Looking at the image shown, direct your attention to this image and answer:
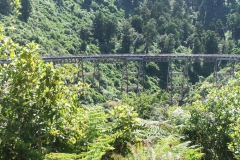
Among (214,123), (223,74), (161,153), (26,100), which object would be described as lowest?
(223,74)

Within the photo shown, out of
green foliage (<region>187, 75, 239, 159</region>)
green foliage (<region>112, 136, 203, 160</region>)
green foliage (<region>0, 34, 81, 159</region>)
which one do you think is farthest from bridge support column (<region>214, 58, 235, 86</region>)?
green foliage (<region>0, 34, 81, 159</region>)

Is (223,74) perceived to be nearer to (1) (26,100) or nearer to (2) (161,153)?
(2) (161,153)

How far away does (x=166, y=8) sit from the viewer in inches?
3418

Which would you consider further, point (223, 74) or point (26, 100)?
point (223, 74)

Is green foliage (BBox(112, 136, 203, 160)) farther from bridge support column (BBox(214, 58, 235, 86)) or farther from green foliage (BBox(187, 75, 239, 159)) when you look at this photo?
bridge support column (BBox(214, 58, 235, 86))

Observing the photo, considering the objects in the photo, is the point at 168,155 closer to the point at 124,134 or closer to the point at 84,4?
the point at 124,134

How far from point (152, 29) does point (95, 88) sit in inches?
956

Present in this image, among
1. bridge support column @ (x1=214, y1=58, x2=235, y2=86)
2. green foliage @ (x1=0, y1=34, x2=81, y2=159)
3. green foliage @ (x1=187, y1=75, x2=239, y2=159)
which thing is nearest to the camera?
green foliage @ (x1=0, y1=34, x2=81, y2=159)

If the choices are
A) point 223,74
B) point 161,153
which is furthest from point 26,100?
point 223,74

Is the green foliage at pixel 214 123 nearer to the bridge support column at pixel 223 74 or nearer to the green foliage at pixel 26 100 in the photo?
the green foliage at pixel 26 100

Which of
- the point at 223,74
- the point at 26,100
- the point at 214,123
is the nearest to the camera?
the point at 26,100

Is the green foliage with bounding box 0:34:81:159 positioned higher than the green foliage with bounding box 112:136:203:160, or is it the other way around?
the green foliage with bounding box 0:34:81:159

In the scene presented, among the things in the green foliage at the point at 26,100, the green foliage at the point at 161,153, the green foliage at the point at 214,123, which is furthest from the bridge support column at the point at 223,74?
the green foliage at the point at 26,100

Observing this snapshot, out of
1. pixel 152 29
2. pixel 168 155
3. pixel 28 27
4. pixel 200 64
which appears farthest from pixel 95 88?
pixel 168 155
